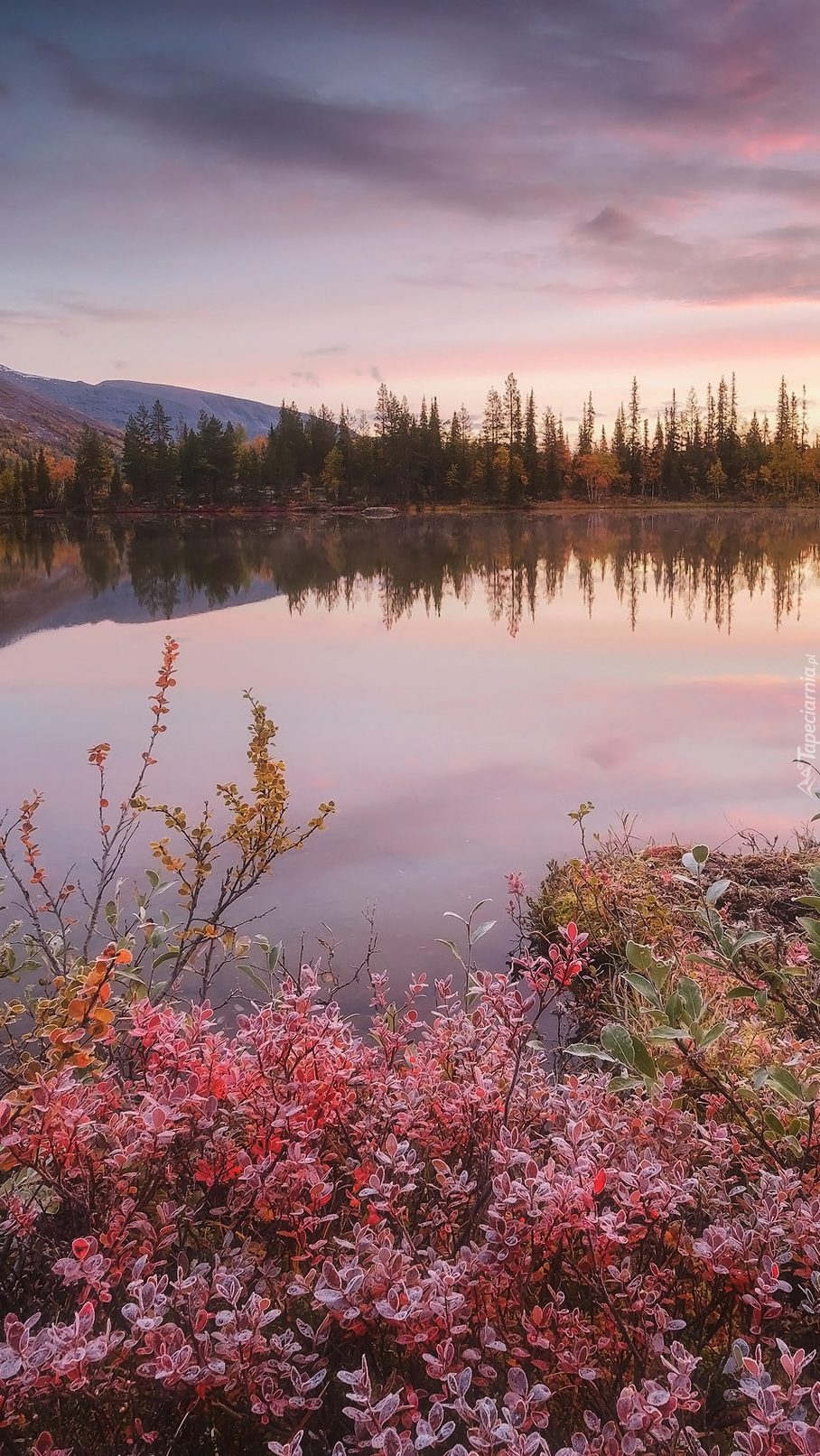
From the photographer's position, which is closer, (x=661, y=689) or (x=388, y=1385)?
(x=388, y=1385)

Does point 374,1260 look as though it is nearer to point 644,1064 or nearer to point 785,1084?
point 644,1064

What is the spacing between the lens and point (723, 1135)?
2.70 meters

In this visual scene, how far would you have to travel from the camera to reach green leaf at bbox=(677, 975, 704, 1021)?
8.79ft

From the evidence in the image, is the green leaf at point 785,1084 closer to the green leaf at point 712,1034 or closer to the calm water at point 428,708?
the green leaf at point 712,1034

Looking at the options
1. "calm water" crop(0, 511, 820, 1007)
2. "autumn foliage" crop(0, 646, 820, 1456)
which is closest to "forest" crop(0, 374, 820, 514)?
"calm water" crop(0, 511, 820, 1007)

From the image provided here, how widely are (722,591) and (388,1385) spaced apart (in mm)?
27488

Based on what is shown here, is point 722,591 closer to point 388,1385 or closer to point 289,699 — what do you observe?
point 289,699

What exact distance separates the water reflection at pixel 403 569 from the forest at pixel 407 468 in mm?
35785

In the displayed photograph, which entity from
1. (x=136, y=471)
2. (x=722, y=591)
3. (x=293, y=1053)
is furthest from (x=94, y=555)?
(x=136, y=471)

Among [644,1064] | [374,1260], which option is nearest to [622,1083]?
[644,1064]

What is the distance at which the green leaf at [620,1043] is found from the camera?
8.64 feet

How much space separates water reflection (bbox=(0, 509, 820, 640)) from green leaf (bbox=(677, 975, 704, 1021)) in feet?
67.0

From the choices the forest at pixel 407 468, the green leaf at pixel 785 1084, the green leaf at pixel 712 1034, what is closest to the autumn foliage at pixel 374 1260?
the green leaf at pixel 785 1084

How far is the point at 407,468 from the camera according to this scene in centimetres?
10081
